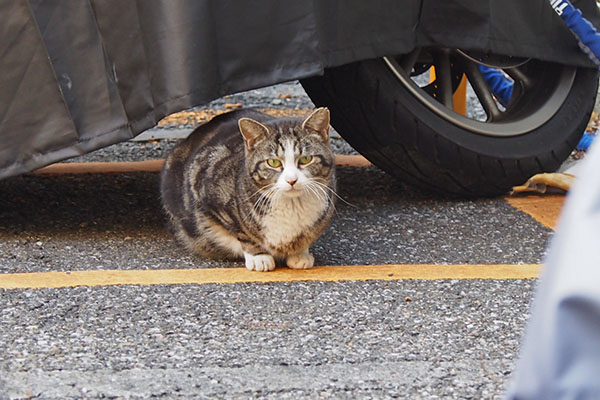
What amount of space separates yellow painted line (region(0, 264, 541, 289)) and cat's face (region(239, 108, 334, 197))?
32 cm

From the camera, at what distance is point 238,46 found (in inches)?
140

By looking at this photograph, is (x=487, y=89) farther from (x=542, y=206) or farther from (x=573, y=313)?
(x=573, y=313)

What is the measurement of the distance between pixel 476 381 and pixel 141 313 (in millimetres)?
1127

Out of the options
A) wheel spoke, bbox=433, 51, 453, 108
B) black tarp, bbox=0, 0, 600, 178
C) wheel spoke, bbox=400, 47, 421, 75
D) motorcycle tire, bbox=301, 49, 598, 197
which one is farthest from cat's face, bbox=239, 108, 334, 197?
wheel spoke, bbox=433, 51, 453, 108

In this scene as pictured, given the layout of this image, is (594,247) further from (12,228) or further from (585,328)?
(12,228)

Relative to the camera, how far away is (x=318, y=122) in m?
3.47

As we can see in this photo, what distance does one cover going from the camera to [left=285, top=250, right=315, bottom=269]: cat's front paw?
343cm

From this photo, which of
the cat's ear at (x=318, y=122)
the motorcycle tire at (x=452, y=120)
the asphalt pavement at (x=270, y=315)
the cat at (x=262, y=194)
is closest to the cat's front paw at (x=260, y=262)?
the cat at (x=262, y=194)

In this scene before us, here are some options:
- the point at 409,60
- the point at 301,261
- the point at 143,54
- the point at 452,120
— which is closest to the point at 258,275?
the point at 301,261

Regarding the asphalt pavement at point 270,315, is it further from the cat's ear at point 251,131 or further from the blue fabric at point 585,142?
the blue fabric at point 585,142

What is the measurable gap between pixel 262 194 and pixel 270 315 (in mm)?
657

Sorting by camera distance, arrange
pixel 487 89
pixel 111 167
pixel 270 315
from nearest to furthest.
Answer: pixel 270 315 < pixel 487 89 < pixel 111 167

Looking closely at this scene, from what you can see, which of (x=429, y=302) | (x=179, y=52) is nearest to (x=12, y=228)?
(x=179, y=52)

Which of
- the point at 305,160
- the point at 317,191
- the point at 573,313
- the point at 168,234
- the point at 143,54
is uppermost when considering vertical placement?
the point at 573,313
